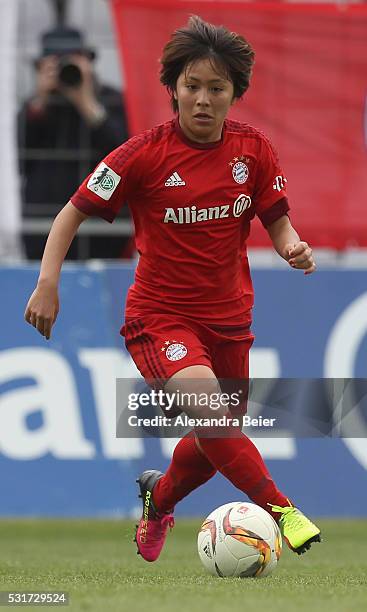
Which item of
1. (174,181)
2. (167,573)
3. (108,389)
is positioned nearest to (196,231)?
(174,181)

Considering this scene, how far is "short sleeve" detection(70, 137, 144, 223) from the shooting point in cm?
533

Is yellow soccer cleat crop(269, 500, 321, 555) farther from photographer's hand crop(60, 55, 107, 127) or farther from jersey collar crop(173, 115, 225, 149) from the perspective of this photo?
photographer's hand crop(60, 55, 107, 127)

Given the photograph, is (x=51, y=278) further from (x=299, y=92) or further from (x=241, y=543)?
Answer: (x=299, y=92)

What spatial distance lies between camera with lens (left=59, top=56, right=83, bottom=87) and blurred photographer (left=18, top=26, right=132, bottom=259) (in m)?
0.03

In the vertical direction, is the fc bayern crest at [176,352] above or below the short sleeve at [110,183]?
below

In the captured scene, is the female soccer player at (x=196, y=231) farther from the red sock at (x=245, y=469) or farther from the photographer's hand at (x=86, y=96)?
the photographer's hand at (x=86, y=96)

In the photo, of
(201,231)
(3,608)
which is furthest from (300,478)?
(3,608)

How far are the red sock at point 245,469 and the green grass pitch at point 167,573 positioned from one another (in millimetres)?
312

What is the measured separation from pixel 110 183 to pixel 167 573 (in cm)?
154

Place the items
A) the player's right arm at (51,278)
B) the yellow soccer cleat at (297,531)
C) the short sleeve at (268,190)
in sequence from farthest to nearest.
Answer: the short sleeve at (268,190) < the player's right arm at (51,278) < the yellow soccer cleat at (297,531)

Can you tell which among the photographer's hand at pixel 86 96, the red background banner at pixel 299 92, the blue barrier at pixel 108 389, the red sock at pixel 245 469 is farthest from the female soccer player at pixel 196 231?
the photographer's hand at pixel 86 96

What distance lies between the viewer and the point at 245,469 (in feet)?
17.1

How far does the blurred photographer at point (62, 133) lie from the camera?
28.8 ft

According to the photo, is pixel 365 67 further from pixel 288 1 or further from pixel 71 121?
pixel 71 121
